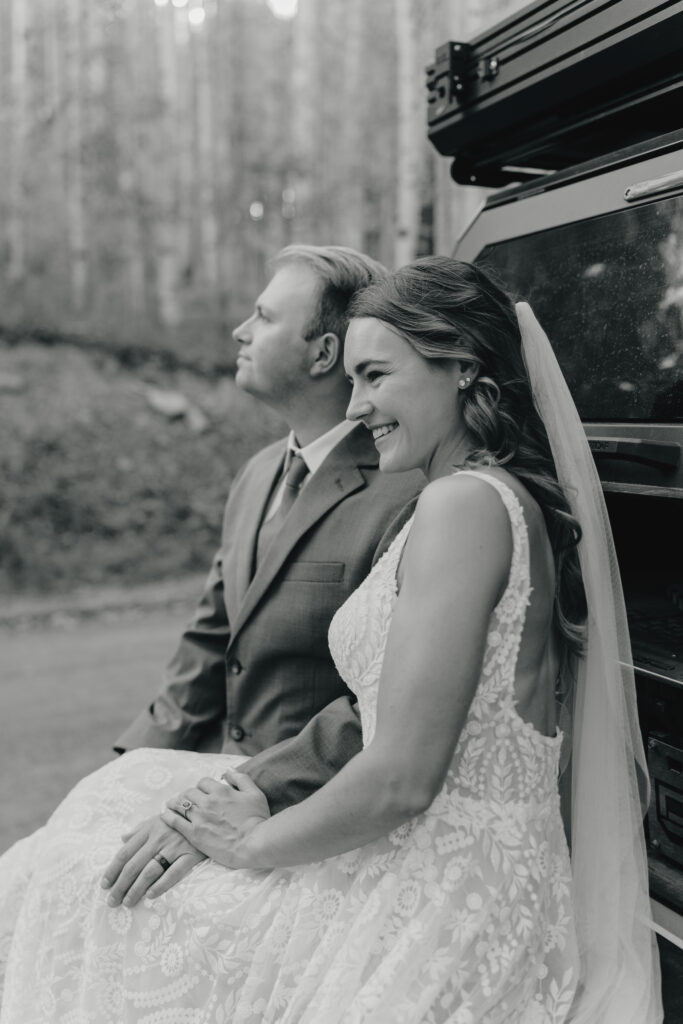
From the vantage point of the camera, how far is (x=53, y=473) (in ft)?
26.8

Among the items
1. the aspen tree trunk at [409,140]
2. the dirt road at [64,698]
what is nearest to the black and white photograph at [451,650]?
the aspen tree trunk at [409,140]

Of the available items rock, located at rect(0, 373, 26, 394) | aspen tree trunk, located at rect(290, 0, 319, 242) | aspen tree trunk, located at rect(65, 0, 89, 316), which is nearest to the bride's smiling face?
rock, located at rect(0, 373, 26, 394)

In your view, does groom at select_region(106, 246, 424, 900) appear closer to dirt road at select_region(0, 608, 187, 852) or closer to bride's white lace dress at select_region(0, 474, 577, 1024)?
bride's white lace dress at select_region(0, 474, 577, 1024)

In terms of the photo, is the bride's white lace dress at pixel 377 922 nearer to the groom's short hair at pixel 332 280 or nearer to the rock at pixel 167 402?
the groom's short hair at pixel 332 280

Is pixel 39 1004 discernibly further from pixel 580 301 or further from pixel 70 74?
pixel 70 74

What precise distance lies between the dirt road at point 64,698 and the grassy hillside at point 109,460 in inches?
40.9

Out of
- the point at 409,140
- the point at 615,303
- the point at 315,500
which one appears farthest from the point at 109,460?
the point at 615,303

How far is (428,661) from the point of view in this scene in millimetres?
1208

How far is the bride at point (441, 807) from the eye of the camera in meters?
1.23

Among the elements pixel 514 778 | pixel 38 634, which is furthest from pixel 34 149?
pixel 514 778

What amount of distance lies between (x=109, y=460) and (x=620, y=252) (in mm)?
7435

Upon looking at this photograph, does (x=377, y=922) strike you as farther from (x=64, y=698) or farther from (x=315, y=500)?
(x=64, y=698)

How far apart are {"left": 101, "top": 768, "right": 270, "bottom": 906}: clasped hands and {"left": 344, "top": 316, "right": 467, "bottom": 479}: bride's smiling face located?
0.62m

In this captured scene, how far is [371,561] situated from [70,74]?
9.65m
